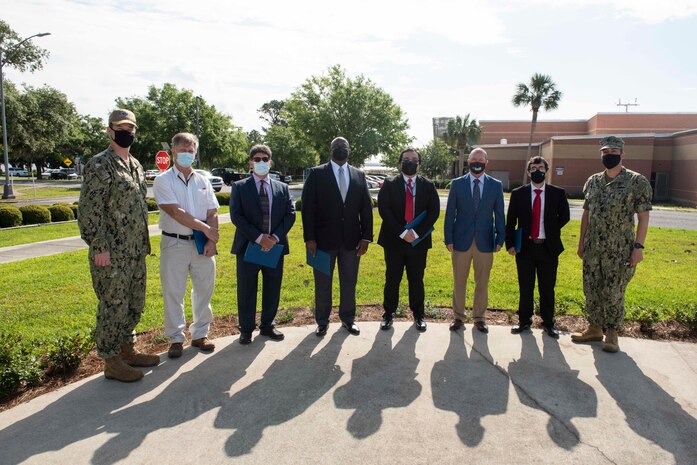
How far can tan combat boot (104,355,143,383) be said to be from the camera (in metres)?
4.03

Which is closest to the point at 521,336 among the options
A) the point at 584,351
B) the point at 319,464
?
the point at 584,351

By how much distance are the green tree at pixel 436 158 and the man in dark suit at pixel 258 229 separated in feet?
193

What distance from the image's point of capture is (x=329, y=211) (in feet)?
17.3

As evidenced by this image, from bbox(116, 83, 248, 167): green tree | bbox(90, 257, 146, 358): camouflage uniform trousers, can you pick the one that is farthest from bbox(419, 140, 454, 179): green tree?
bbox(90, 257, 146, 358): camouflage uniform trousers

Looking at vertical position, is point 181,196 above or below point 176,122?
below

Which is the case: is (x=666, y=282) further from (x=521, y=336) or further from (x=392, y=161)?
(x=392, y=161)

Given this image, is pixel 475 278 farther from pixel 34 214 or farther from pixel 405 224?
pixel 34 214

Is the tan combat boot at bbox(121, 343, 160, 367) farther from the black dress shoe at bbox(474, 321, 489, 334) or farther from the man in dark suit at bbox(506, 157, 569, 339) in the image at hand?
the man in dark suit at bbox(506, 157, 569, 339)

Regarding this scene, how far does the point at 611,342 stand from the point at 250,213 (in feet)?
12.7

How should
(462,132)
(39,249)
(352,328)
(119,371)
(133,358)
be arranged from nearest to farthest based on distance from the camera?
(119,371), (133,358), (352,328), (39,249), (462,132)

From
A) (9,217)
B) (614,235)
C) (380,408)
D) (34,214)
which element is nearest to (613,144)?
(614,235)

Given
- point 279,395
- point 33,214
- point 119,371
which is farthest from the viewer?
point 33,214

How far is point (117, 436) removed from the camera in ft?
10.6

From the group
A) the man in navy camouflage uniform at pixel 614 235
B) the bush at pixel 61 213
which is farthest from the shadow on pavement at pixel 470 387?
the bush at pixel 61 213
